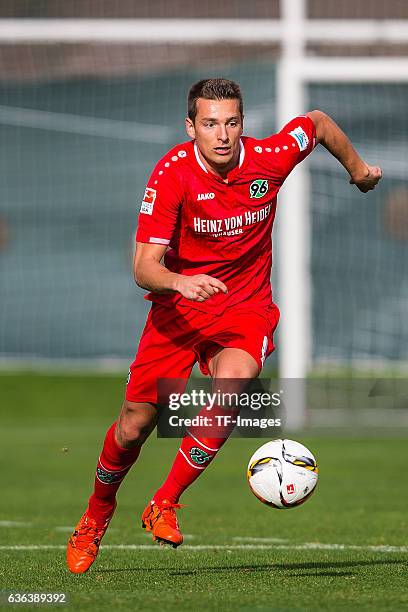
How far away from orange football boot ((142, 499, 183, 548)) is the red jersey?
1.08 m

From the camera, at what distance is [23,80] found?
69.8 ft

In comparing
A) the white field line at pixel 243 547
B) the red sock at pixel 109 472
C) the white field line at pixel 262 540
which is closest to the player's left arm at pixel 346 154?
the red sock at pixel 109 472

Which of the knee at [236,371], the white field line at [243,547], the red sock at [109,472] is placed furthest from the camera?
the white field line at [243,547]

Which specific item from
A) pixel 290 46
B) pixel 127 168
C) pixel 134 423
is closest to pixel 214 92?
pixel 134 423

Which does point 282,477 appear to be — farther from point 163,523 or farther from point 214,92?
point 214,92

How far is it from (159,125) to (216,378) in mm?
14443

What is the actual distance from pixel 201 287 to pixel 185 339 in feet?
3.82

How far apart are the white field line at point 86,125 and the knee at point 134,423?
45.7 ft

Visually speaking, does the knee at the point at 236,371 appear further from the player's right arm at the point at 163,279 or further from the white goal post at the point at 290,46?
the white goal post at the point at 290,46

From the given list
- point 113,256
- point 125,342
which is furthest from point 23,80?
point 125,342

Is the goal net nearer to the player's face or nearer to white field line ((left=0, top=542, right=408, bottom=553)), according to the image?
white field line ((left=0, top=542, right=408, bottom=553))

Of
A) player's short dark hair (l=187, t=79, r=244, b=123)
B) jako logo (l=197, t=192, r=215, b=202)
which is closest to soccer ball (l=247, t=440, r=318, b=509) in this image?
jako logo (l=197, t=192, r=215, b=202)

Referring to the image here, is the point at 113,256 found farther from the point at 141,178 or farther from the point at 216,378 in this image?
the point at 216,378

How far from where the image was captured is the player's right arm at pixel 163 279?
5.99 m
